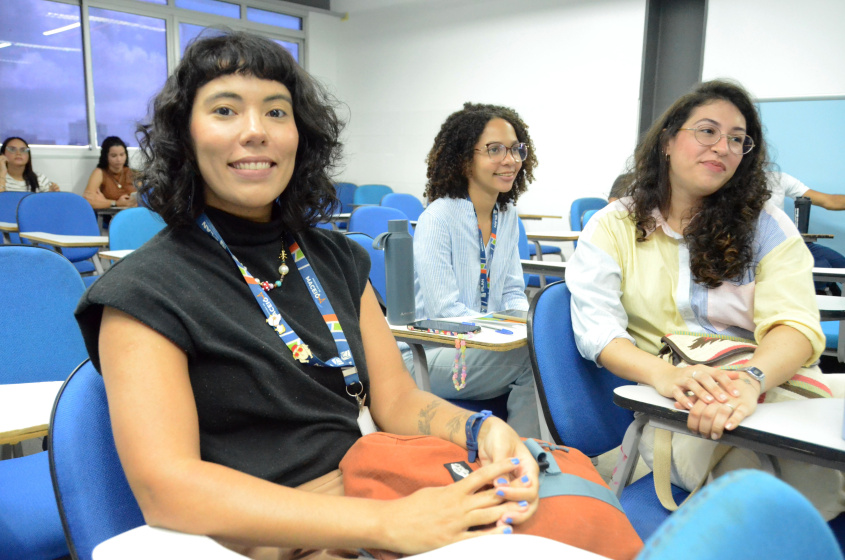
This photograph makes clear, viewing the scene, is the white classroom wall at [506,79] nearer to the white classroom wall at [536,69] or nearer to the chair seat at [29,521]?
the white classroom wall at [536,69]

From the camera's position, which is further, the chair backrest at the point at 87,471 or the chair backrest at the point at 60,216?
the chair backrest at the point at 60,216

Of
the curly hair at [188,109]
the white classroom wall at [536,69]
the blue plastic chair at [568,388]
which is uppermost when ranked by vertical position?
the white classroom wall at [536,69]

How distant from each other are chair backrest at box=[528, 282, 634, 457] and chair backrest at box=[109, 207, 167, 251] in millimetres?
2558

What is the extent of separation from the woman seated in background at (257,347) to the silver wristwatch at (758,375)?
692mm

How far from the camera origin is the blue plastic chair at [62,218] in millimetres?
4387

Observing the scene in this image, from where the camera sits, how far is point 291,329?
1113 millimetres

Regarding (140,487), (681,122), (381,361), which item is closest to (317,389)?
(381,361)

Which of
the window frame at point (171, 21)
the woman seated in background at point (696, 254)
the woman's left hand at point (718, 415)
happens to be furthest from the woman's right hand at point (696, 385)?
the window frame at point (171, 21)

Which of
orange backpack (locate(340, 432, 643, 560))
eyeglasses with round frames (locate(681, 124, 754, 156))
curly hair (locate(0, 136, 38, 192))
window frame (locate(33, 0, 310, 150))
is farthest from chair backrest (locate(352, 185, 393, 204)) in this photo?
orange backpack (locate(340, 432, 643, 560))

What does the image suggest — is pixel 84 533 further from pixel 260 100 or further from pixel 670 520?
pixel 670 520

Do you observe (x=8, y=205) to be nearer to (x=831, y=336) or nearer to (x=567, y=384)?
(x=567, y=384)

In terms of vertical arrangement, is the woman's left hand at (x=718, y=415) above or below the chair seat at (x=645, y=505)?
above

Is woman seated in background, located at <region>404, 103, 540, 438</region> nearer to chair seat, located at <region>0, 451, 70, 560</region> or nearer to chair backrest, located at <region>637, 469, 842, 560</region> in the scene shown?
chair seat, located at <region>0, 451, 70, 560</region>

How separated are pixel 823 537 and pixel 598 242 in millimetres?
1477
